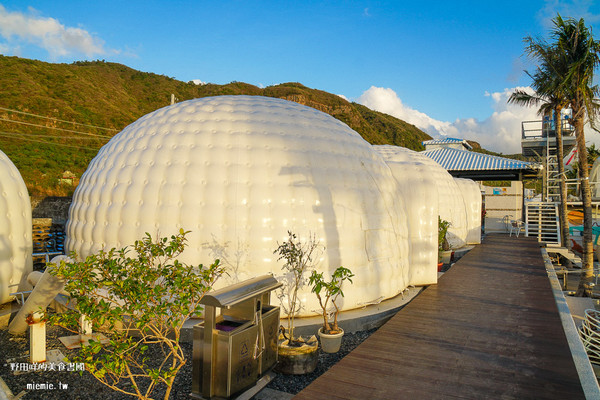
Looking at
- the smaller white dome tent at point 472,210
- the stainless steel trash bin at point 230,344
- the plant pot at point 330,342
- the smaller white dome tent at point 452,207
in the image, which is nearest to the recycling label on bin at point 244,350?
the stainless steel trash bin at point 230,344

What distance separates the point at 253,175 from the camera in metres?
7.48

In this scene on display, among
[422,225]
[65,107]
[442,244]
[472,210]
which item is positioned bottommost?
[442,244]

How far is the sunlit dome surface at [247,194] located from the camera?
7258mm

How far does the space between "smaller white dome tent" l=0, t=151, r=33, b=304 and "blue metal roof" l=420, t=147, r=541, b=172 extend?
24.6 m

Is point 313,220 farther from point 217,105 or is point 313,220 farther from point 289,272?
point 217,105

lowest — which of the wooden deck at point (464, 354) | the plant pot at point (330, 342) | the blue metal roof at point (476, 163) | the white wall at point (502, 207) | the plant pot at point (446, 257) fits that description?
the plant pot at point (330, 342)

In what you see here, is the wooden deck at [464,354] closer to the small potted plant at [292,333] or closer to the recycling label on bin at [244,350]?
the small potted plant at [292,333]

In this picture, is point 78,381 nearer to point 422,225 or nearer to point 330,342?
point 330,342

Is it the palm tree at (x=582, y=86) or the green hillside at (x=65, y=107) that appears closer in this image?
the palm tree at (x=582, y=86)

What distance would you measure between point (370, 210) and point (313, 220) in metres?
1.50

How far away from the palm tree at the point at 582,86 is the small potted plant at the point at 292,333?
1285cm

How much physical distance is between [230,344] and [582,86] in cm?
1653

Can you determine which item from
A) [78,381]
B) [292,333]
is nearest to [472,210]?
[292,333]

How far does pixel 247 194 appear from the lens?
7.33 meters
